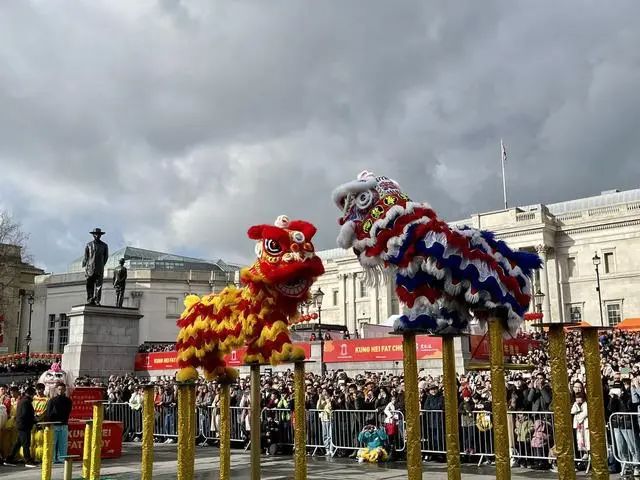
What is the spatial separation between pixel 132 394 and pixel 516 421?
1156 cm

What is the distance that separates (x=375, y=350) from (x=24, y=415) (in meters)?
12.9

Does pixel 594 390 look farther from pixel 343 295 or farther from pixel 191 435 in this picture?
pixel 343 295

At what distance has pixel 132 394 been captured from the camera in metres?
19.3

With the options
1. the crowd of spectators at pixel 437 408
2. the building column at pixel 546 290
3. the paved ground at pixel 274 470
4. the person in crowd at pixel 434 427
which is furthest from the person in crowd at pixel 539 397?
the building column at pixel 546 290

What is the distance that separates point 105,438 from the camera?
48.3 feet

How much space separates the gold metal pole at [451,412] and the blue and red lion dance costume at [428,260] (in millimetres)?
304

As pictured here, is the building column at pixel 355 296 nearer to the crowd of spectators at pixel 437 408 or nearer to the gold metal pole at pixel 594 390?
the crowd of spectators at pixel 437 408

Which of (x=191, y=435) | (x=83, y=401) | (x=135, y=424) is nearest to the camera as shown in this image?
(x=191, y=435)

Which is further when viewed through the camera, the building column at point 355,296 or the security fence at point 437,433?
the building column at point 355,296

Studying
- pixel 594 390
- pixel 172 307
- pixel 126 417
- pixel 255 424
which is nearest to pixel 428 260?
pixel 594 390

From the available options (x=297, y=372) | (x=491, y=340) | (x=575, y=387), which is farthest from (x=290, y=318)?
(x=575, y=387)

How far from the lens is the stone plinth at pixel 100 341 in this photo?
23062mm

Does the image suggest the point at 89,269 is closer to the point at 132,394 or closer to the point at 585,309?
the point at 132,394

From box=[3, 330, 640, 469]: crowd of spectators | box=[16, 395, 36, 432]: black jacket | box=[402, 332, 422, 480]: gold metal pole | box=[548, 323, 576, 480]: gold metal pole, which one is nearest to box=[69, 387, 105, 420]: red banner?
box=[16, 395, 36, 432]: black jacket
